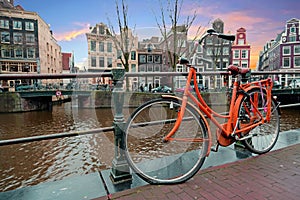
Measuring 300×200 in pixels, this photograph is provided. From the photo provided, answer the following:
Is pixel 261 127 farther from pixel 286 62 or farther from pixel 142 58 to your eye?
pixel 286 62

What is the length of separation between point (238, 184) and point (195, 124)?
565 mm

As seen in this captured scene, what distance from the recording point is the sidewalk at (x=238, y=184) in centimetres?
150

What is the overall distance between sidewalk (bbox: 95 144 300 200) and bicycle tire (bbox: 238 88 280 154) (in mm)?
223

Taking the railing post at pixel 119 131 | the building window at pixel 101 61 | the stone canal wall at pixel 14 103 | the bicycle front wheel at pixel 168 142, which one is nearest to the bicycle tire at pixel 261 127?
the bicycle front wheel at pixel 168 142

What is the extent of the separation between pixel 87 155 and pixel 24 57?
30.2 meters

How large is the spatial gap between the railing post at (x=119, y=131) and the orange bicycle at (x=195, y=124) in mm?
76

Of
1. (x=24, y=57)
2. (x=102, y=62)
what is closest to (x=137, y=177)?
(x=102, y=62)

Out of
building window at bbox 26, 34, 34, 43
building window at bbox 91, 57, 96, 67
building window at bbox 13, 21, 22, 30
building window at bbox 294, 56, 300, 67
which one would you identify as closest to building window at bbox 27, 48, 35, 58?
building window at bbox 26, 34, 34, 43

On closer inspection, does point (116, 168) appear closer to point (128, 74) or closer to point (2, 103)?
point (128, 74)

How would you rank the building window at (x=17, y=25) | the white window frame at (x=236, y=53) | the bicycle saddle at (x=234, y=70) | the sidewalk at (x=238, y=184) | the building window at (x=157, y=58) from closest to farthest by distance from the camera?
1. the sidewalk at (x=238, y=184)
2. the bicycle saddle at (x=234, y=70)
3. the building window at (x=17, y=25)
4. the building window at (x=157, y=58)
5. the white window frame at (x=236, y=53)

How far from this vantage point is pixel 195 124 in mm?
1762

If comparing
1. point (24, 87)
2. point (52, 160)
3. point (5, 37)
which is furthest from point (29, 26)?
point (52, 160)

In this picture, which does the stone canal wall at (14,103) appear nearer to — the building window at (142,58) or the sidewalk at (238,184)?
the building window at (142,58)

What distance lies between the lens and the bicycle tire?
6.79ft
